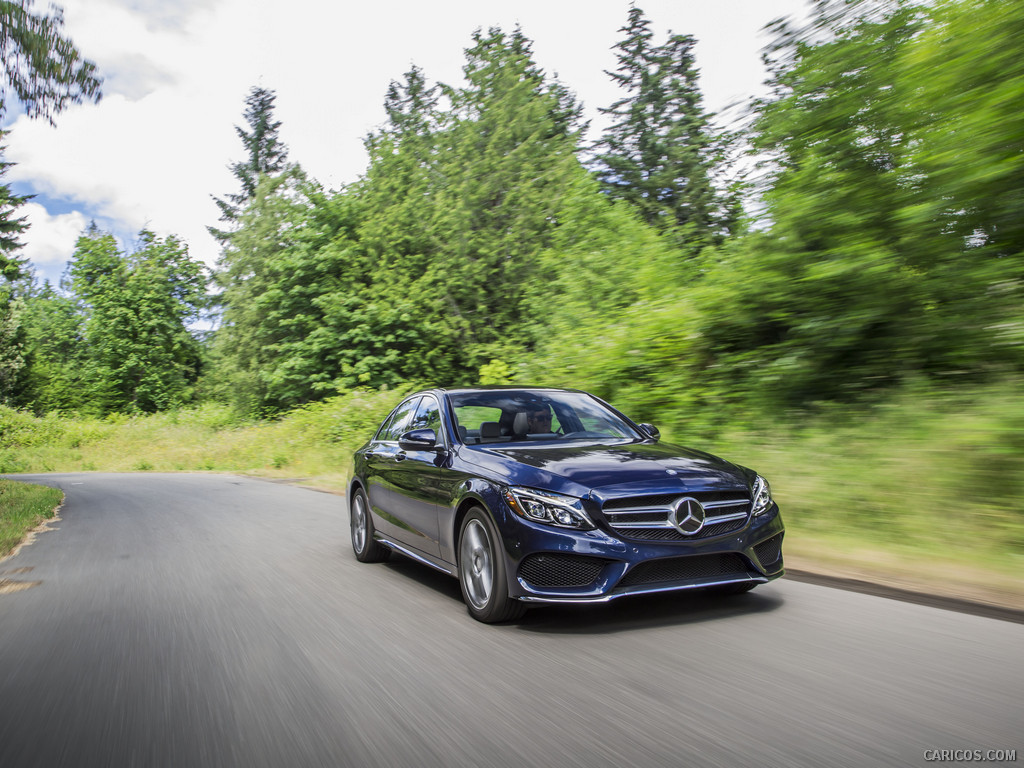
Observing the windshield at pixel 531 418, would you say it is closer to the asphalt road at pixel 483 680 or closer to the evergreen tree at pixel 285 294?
the asphalt road at pixel 483 680

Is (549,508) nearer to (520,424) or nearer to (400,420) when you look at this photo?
(520,424)

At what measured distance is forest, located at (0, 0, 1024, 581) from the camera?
317 inches

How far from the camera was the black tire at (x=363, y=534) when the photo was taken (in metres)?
7.67

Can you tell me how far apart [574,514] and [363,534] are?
3.69m

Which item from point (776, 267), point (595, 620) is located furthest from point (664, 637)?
point (776, 267)

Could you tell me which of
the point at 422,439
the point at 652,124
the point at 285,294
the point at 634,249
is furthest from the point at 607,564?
the point at 652,124

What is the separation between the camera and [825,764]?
2836mm

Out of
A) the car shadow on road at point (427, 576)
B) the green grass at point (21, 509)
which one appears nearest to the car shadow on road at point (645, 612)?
the car shadow on road at point (427, 576)

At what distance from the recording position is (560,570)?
185 inches

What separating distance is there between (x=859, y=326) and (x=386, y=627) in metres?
6.72

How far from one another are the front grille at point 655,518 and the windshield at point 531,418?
58.0 inches

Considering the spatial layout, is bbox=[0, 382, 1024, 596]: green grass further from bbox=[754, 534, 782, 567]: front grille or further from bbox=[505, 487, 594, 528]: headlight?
bbox=[505, 487, 594, 528]: headlight

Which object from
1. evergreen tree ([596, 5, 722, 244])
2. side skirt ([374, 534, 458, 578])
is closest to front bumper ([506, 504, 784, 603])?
side skirt ([374, 534, 458, 578])

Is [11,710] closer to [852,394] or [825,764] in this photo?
[825,764]
